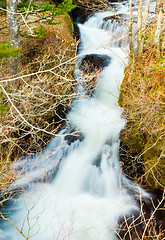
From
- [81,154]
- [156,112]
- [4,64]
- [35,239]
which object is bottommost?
[35,239]

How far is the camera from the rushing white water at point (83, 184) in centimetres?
512

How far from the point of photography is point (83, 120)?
8367 millimetres

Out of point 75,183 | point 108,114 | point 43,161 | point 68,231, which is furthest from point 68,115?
point 68,231

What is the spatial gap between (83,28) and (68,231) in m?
12.4

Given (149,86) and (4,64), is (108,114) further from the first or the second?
(4,64)

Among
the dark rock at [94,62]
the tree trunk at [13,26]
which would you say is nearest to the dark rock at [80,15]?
the dark rock at [94,62]

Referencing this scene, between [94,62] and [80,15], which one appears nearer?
[94,62]

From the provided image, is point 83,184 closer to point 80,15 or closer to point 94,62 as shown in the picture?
point 94,62

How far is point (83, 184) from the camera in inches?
257

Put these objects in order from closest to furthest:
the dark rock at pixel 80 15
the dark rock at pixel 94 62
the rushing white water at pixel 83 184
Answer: the rushing white water at pixel 83 184 < the dark rock at pixel 94 62 < the dark rock at pixel 80 15

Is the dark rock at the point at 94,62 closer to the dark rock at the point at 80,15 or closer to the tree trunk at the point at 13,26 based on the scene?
the tree trunk at the point at 13,26

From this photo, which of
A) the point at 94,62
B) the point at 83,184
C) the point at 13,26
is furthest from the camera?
the point at 94,62

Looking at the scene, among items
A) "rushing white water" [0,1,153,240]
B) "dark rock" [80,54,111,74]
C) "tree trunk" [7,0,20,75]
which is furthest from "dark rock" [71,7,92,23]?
"tree trunk" [7,0,20,75]

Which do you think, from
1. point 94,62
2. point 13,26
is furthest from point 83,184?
point 94,62
